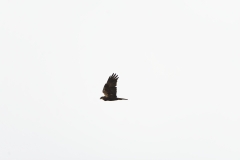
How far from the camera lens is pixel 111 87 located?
12556 cm

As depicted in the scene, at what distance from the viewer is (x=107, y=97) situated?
126375 millimetres

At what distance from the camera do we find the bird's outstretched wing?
125312 mm

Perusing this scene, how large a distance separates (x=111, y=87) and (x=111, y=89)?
0.63ft

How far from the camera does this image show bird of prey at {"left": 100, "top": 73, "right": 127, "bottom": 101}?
12531cm

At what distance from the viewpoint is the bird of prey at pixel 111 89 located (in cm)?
12531

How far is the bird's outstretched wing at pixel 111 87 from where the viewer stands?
125312 mm

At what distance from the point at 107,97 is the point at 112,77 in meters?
1.83

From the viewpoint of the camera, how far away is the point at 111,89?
4948 inches

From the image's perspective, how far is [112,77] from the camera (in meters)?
125
